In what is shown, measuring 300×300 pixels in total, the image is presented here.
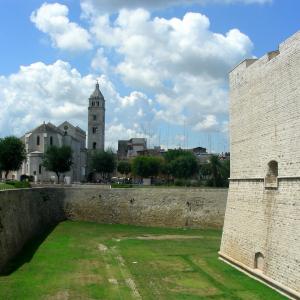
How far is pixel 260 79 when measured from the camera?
19.5 metres

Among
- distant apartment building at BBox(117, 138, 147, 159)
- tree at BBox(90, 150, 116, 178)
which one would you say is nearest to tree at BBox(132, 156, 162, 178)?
tree at BBox(90, 150, 116, 178)

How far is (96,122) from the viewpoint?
102500 mm

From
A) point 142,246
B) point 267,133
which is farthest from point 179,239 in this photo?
point 267,133

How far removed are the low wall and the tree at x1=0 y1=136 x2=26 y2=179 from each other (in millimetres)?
14893

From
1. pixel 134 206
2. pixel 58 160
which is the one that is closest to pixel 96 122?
pixel 58 160

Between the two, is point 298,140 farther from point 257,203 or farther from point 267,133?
point 257,203

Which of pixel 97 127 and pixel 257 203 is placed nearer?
pixel 257 203

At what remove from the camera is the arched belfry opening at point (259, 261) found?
59.9ft

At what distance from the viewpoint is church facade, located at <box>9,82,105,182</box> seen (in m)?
73.1

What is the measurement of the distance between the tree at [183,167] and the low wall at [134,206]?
45533 millimetres

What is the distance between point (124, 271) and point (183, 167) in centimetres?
6547

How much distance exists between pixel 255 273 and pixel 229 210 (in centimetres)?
487

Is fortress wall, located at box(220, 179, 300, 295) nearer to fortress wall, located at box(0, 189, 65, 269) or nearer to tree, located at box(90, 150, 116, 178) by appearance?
fortress wall, located at box(0, 189, 65, 269)

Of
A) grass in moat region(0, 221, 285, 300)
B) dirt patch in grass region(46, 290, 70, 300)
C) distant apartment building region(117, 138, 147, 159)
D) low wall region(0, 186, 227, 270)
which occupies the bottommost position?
dirt patch in grass region(46, 290, 70, 300)
